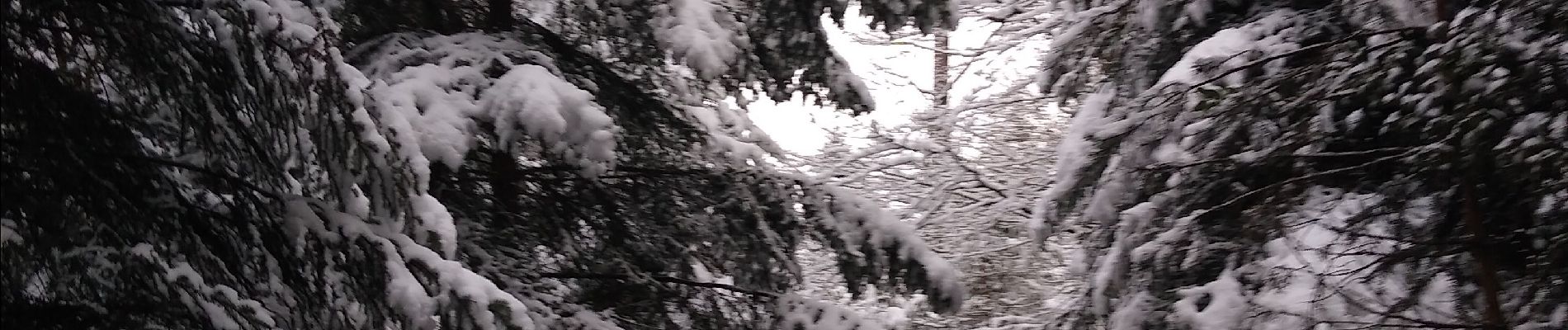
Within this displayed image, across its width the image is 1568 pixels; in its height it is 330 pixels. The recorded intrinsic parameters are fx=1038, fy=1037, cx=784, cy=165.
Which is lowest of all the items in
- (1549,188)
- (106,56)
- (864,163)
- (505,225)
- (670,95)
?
(864,163)

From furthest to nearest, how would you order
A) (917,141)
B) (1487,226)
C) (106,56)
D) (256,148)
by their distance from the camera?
1. (917,141)
2. (1487,226)
3. (256,148)
4. (106,56)

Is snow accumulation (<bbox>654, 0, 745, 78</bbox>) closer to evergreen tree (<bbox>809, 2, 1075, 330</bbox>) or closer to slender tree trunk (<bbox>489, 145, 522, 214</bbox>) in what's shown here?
slender tree trunk (<bbox>489, 145, 522, 214</bbox>)

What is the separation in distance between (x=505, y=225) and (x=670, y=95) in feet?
3.00

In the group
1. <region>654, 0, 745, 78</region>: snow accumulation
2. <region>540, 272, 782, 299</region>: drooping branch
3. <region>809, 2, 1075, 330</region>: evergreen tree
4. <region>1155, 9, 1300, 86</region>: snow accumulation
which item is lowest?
<region>809, 2, 1075, 330</region>: evergreen tree

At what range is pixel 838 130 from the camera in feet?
32.8

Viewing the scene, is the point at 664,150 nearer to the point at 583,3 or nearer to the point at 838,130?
the point at 583,3

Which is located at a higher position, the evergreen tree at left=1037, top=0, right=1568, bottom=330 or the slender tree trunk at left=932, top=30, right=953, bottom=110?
the evergreen tree at left=1037, top=0, right=1568, bottom=330

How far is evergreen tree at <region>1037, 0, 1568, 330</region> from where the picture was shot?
2713mm

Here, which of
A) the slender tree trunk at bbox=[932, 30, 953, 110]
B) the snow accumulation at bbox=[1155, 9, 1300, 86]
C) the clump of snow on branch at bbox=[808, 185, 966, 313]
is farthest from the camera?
the slender tree trunk at bbox=[932, 30, 953, 110]

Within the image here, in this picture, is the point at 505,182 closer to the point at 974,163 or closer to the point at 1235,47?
the point at 1235,47

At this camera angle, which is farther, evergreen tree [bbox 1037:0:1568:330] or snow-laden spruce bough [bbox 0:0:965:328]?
evergreen tree [bbox 1037:0:1568:330]

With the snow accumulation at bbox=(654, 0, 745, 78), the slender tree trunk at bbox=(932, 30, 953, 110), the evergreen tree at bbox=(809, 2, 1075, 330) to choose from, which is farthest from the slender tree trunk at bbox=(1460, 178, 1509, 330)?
the slender tree trunk at bbox=(932, 30, 953, 110)

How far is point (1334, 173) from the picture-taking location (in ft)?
10.7

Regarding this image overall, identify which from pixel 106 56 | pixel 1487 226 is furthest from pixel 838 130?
pixel 106 56
